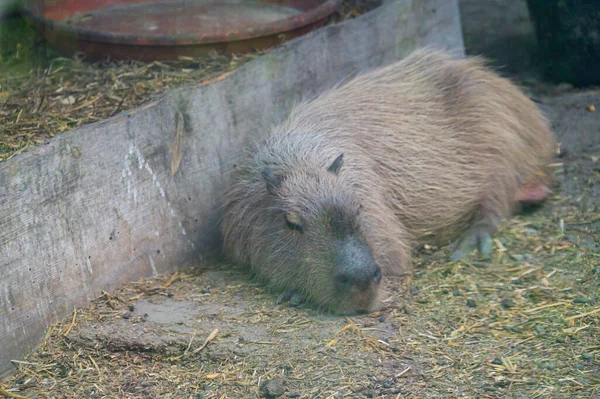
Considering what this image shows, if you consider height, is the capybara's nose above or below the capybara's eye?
below

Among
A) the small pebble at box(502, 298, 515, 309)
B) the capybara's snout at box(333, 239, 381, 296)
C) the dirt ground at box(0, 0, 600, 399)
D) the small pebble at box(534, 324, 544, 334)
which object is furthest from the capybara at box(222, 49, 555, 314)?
the small pebble at box(534, 324, 544, 334)

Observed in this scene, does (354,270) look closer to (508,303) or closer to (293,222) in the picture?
(293,222)

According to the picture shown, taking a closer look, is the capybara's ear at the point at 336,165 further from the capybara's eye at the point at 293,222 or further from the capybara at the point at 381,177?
the capybara's eye at the point at 293,222

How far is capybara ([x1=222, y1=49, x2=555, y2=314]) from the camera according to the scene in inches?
164

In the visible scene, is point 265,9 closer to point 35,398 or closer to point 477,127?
point 477,127

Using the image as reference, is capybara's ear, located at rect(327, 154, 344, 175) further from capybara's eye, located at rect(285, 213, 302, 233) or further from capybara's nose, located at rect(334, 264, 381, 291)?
capybara's nose, located at rect(334, 264, 381, 291)

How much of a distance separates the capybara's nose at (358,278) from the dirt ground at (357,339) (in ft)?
0.61

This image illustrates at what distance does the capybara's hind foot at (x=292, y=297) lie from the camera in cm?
427

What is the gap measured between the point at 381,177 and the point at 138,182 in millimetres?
1508

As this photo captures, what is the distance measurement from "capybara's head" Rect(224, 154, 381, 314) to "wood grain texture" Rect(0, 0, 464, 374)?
382mm

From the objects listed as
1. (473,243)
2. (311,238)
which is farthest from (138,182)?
(473,243)

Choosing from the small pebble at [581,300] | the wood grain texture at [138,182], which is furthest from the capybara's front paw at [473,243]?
the wood grain texture at [138,182]

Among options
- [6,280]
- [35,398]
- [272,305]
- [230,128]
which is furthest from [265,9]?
[35,398]

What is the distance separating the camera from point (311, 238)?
4.19 m
